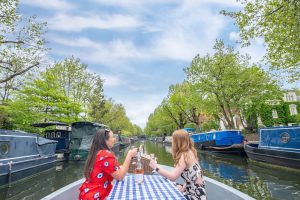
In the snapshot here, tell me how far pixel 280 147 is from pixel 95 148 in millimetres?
15876

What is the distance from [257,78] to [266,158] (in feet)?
38.1

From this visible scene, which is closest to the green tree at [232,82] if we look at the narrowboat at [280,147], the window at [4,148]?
the narrowboat at [280,147]

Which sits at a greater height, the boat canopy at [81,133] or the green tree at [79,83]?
the green tree at [79,83]

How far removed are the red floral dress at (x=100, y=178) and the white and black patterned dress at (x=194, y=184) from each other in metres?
1.10

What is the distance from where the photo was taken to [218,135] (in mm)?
25562

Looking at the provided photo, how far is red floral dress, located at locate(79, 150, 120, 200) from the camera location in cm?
256

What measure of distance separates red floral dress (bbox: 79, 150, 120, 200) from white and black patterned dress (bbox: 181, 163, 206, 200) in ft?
3.61

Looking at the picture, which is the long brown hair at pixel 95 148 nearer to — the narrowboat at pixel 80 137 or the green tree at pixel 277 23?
the green tree at pixel 277 23

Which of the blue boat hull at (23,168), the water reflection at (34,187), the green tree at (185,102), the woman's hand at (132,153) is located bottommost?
the water reflection at (34,187)

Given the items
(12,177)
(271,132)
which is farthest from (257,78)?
(12,177)

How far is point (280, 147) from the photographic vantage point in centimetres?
1487

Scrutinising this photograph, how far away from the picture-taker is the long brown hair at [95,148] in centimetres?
271

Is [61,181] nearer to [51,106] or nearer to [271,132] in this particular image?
[51,106]

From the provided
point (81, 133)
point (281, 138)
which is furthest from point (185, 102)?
point (281, 138)
